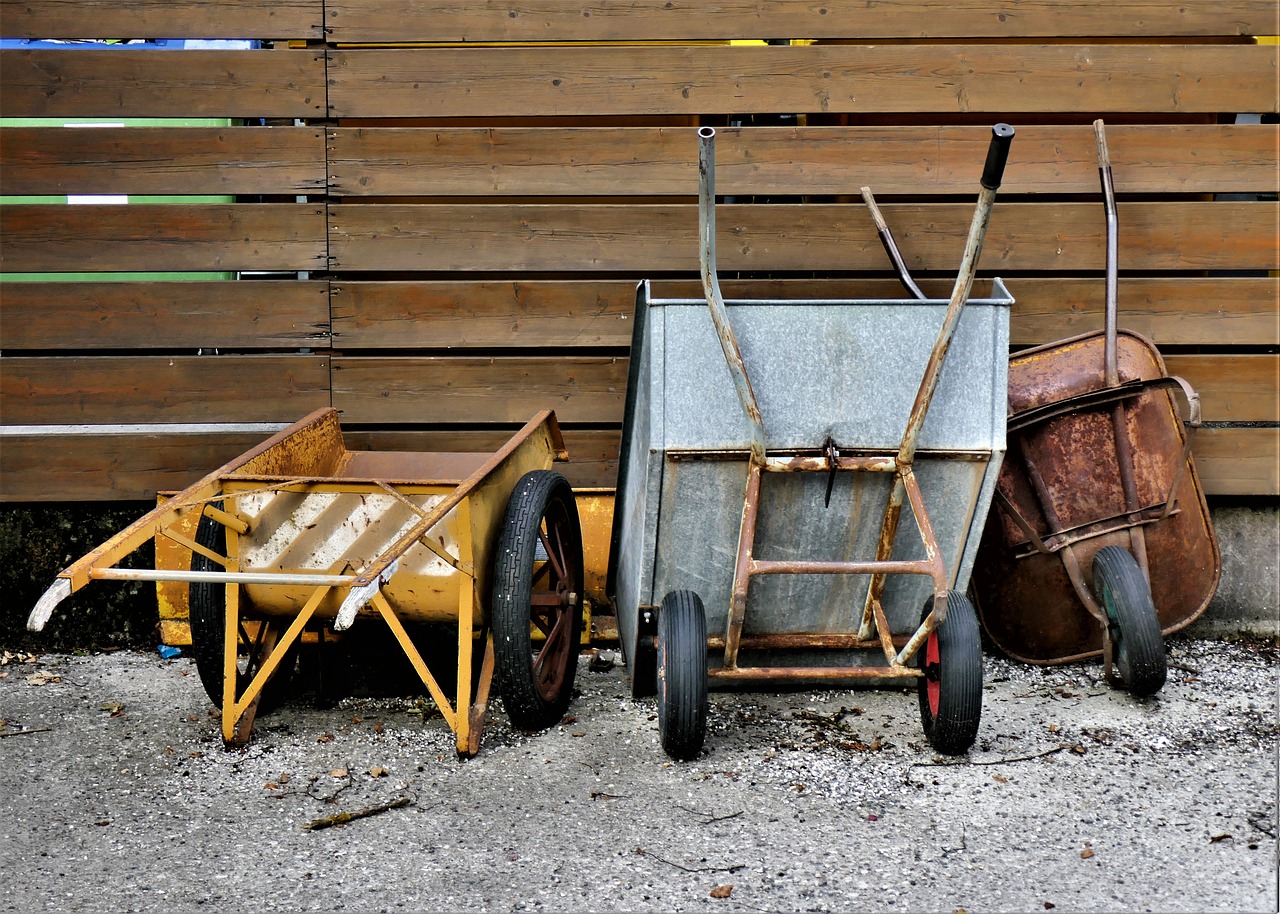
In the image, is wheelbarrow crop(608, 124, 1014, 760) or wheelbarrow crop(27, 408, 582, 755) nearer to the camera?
wheelbarrow crop(608, 124, 1014, 760)

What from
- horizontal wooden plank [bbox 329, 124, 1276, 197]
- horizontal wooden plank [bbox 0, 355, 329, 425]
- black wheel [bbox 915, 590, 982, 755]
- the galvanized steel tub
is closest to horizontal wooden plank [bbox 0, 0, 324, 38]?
Answer: horizontal wooden plank [bbox 329, 124, 1276, 197]

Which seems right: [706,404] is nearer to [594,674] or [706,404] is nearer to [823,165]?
[594,674]

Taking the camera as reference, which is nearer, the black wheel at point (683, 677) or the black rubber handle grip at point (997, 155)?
the black rubber handle grip at point (997, 155)

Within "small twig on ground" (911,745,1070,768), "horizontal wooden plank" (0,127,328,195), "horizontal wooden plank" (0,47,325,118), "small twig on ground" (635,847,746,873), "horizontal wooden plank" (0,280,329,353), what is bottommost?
"small twig on ground" (635,847,746,873)

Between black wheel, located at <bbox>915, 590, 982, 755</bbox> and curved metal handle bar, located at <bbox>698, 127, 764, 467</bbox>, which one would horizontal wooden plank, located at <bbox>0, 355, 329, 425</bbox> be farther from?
black wheel, located at <bbox>915, 590, 982, 755</bbox>

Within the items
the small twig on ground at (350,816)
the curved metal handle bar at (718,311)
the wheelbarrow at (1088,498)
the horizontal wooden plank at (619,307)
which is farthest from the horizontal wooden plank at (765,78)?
the small twig on ground at (350,816)

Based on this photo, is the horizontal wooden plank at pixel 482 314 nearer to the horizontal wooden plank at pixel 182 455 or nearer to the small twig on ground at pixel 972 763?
the horizontal wooden plank at pixel 182 455

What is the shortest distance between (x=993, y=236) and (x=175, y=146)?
3.12 meters

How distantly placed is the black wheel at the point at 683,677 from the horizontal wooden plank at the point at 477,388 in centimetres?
142

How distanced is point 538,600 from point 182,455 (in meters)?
1.69

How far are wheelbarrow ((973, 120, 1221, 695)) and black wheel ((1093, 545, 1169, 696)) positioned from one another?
0.40 ft

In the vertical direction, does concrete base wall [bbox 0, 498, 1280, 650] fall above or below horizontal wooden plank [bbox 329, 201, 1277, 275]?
below

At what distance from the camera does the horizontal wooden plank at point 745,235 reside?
4.25 metres

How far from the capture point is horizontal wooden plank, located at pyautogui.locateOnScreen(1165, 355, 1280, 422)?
14.3ft
